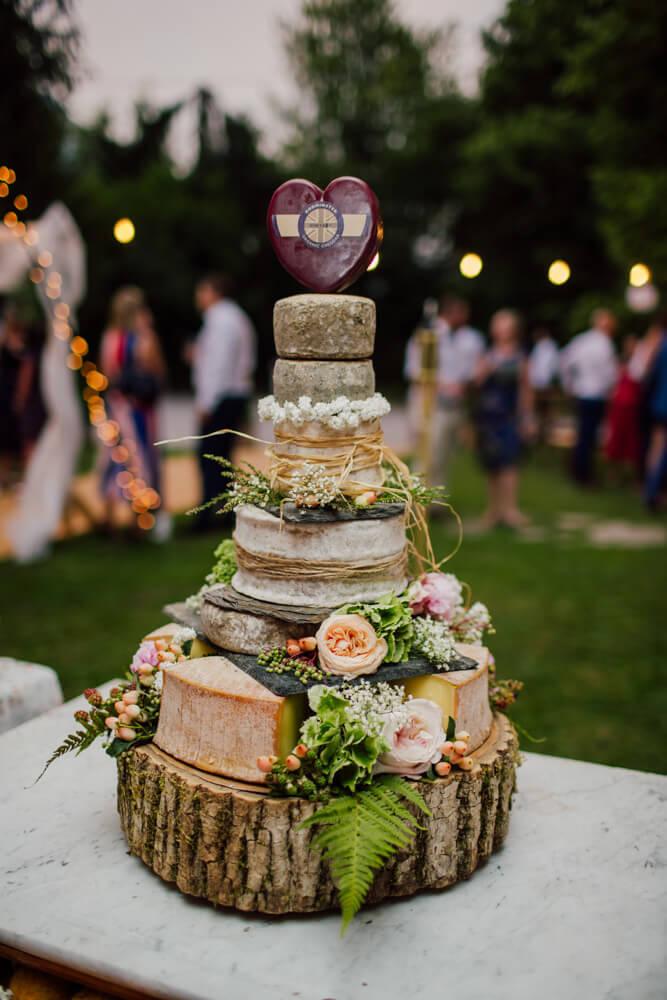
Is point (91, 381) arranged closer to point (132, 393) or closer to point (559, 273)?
point (132, 393)

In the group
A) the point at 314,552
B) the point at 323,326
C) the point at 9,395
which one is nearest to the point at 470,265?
the point at 323,326

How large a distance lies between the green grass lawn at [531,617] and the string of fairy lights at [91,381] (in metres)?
0.45

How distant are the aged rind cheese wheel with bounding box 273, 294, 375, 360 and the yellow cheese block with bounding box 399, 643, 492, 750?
929 millimetres

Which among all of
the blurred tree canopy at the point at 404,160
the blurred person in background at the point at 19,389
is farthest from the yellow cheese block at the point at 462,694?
the blurred person in background at the point at 19,389

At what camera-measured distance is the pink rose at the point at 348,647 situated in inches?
86.0

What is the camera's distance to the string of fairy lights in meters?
6.53

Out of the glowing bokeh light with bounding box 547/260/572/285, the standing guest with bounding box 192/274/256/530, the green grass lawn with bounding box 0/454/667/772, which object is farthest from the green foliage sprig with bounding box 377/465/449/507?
the standing guest with bounding box 192/274/256/530

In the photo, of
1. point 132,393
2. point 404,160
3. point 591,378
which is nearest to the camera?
point 132,393

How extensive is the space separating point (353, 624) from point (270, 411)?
644mm

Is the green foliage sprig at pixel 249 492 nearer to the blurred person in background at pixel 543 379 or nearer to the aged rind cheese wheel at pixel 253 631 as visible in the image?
the aged rind cheese wheel at pixel 253 631

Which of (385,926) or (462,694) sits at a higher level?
(462,694)

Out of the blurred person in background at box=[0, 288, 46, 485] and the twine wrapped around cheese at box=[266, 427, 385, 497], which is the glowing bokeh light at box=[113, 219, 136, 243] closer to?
the twine wrapped around cheese at box=[266, 427, 385, 497]

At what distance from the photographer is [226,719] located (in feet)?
7.27

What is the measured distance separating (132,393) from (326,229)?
5733 millimetres
